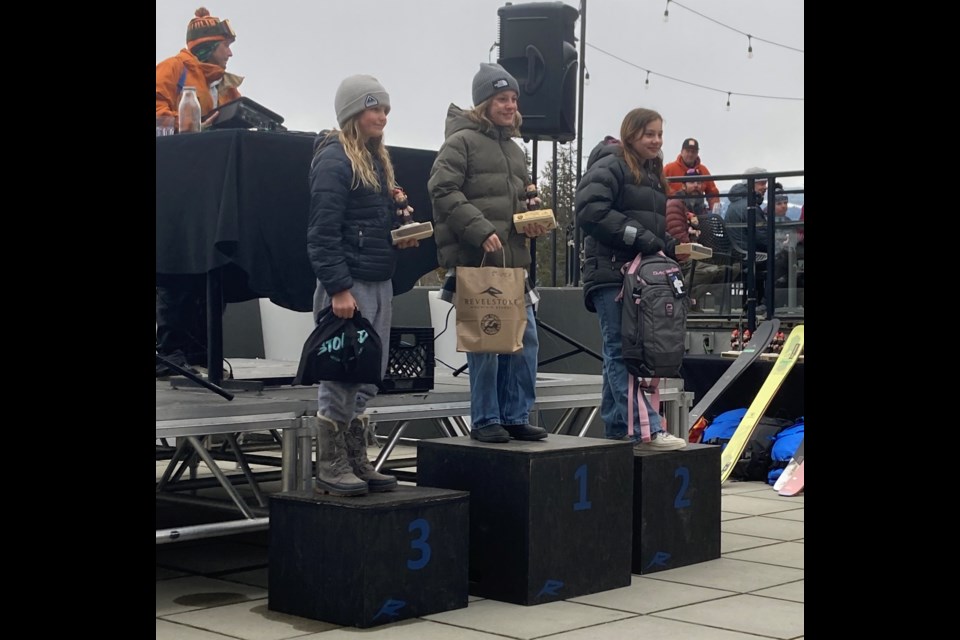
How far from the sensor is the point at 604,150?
5.76 metres

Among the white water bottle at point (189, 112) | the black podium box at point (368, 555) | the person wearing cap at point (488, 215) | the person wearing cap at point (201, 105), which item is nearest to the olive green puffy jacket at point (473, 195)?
the person wearing cap at point (488, 215)

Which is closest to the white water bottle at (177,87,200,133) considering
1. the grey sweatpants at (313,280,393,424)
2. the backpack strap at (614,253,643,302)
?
the grey sweatpants at (313,280,393,424)

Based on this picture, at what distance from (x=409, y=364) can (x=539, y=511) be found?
54.9 inches

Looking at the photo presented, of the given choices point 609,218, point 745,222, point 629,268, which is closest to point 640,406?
point 629,268

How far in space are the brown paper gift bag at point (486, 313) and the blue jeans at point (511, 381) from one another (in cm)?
22

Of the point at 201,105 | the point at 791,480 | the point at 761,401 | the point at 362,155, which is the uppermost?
the point at 201,105

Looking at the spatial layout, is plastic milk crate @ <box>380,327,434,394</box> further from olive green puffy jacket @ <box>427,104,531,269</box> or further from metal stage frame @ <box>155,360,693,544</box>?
olive green puffy jacket @ <box>427,104,531,269</box>

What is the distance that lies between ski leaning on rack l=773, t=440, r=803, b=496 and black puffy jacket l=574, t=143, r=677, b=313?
2.51m

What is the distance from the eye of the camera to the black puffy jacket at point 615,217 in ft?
18.1

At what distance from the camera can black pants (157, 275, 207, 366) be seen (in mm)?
6035

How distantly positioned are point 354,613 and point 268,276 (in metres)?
1.78

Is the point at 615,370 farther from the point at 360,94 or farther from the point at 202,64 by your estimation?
the point at 202,64
